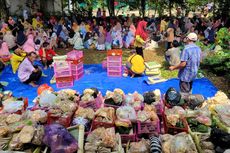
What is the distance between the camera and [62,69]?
779cm

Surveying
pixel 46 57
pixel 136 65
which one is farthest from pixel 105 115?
pixel 46 57

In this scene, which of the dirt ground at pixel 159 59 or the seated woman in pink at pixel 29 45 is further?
the seated woman in pink at pixel 29 45

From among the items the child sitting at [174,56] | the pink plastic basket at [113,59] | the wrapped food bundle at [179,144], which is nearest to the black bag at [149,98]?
the wrapped food bundle at [179,144]

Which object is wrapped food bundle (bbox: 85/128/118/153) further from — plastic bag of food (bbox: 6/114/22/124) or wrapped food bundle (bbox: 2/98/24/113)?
wrapped food bundle (bbox: 2/98/24/113)

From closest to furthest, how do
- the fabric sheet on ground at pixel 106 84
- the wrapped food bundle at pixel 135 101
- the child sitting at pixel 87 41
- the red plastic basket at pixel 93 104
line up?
the wrapped food bundle at pixel 135 101 → the red plastic basket at pixel 93 104 → the fabric sheet on ground at pixel 106 84 → the child sitting at pixel 87 41

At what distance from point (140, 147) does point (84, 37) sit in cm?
919

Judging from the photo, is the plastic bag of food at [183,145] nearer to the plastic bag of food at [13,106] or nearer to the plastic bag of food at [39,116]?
the plastic bag of food at [39,116]

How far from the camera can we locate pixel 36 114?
4602mm

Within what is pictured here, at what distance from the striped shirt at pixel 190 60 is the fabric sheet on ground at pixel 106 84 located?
1.40 metres

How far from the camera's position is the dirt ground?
825cm

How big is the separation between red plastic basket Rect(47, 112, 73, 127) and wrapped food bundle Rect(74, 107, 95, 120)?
5.1 inches

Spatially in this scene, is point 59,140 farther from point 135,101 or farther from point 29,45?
point 29,45

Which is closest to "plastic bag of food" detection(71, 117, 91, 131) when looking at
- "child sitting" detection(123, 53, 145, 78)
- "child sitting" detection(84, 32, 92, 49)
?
"child sitting" detection(123, 53, 145, 78)

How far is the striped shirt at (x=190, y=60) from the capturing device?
5863mm
